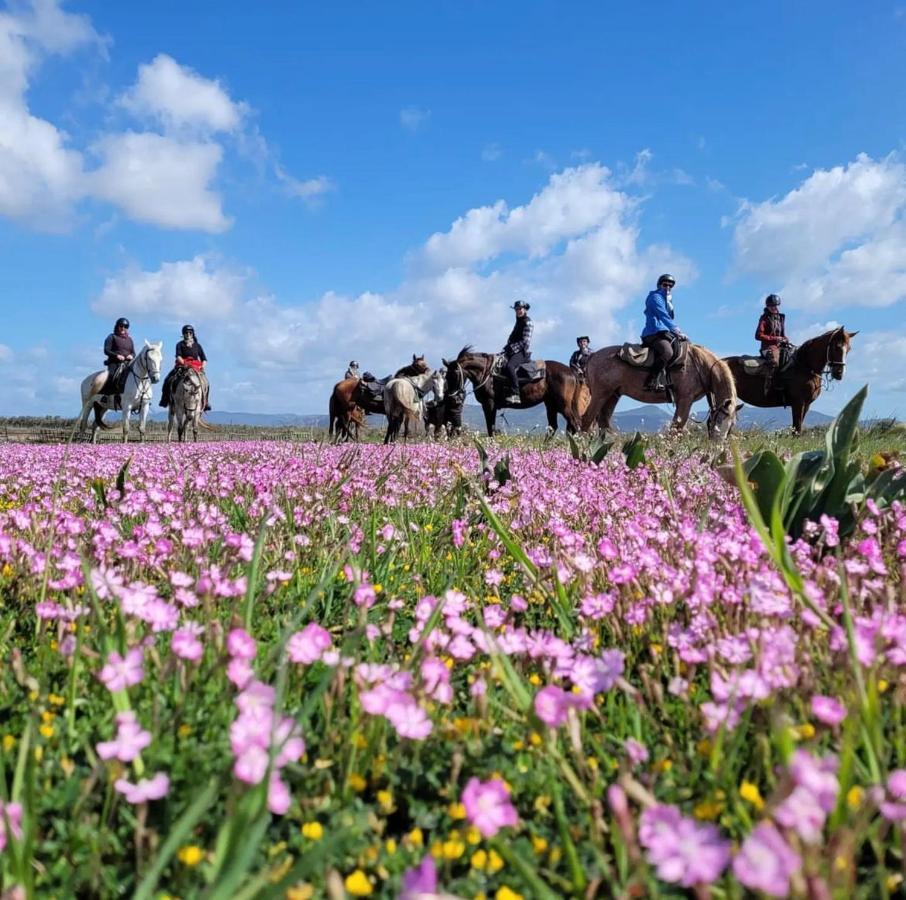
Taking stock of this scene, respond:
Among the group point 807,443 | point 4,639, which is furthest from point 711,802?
point 807,443

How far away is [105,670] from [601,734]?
141cm

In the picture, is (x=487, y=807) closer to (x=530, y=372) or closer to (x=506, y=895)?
(x=506, y=895)

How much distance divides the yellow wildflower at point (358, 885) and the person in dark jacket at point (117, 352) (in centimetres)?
2689

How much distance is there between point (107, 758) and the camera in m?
1.52

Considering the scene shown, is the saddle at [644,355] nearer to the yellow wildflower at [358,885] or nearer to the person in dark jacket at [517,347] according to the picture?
the person in dark jacket at [517,347]

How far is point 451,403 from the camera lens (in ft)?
82.6

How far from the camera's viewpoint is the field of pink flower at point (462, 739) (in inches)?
50.6

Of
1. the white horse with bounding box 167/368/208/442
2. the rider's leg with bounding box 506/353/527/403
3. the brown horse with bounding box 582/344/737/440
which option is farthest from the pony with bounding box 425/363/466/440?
the white horse with bounding box 167/368/208/442

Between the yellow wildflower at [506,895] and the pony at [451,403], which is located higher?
the pony at [451,403]

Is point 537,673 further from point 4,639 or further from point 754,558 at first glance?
point 4,639

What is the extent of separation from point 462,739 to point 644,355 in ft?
62.7

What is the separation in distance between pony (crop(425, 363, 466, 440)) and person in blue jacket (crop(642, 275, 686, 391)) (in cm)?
684

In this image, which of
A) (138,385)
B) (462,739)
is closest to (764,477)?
(462,739)

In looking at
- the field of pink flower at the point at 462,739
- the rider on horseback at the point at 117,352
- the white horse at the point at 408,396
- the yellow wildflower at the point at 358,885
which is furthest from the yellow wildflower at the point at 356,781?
the rider on horseback at the point at 117,352
